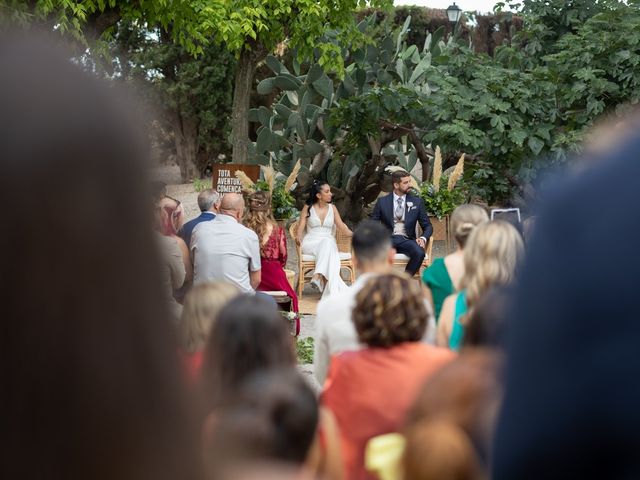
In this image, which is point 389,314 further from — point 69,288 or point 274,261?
point 274,261

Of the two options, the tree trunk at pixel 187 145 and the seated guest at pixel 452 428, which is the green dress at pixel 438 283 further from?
the tree trunk at pixel 187 145

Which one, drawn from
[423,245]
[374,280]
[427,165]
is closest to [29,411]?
[374,280]

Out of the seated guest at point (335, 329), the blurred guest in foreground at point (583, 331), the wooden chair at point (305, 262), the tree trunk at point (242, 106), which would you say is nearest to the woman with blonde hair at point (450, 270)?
the seated guest at point (335, 329)

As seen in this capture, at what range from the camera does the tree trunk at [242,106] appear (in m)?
21.5

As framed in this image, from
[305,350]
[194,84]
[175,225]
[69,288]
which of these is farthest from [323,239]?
[194,84]

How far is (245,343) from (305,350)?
732cm

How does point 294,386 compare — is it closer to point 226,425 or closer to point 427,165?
point 226,425

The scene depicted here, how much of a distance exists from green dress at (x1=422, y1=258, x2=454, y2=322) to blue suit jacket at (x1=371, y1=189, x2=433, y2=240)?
773cm

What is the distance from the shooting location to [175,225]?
336 inches

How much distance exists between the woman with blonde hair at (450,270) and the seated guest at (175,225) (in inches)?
83.0

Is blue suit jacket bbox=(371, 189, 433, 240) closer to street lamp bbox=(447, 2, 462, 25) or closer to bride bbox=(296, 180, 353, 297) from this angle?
bride bbox=(296, 180, 353, 297)

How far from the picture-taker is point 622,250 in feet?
2.76

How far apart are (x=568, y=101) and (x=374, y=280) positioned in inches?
452

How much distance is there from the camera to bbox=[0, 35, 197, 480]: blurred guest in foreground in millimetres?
615
